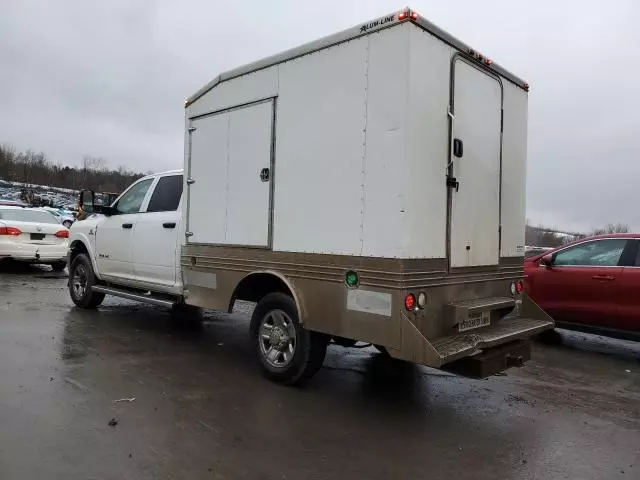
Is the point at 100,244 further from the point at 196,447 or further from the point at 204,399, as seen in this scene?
the point at 196,447

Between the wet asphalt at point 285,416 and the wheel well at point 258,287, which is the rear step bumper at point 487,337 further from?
the wheel well at point 258,287

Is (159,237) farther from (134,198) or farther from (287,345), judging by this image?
(287,345)

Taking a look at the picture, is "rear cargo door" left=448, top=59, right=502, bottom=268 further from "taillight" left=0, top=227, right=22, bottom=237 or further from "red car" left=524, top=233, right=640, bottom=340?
"taillight" left=0, top=227, right=22, bottom=237

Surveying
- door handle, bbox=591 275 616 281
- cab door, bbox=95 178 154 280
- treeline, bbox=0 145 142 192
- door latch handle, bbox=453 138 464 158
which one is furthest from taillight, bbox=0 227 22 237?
treeline, bbox=0 145 142 192

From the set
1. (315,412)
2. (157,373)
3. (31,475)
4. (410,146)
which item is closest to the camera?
(31,475)

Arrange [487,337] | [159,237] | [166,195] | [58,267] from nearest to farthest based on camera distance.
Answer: [487,337], [159,237], [166,195], [58,267]

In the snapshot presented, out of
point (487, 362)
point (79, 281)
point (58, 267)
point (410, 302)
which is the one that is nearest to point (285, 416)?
point (410, 302)

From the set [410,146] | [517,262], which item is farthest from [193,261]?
[517,262]

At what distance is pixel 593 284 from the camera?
7188mm

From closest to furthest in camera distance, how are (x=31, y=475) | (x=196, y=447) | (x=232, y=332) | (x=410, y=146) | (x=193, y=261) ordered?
(x=31, y=475), (x=196, y=447), (x=410, y=146), (x=193, y=261), (x=232, y=332)

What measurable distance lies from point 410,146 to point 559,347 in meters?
5.19

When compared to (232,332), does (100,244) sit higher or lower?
higher

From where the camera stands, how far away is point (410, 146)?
4.07 metres

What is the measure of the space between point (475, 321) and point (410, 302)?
96 centimetres
